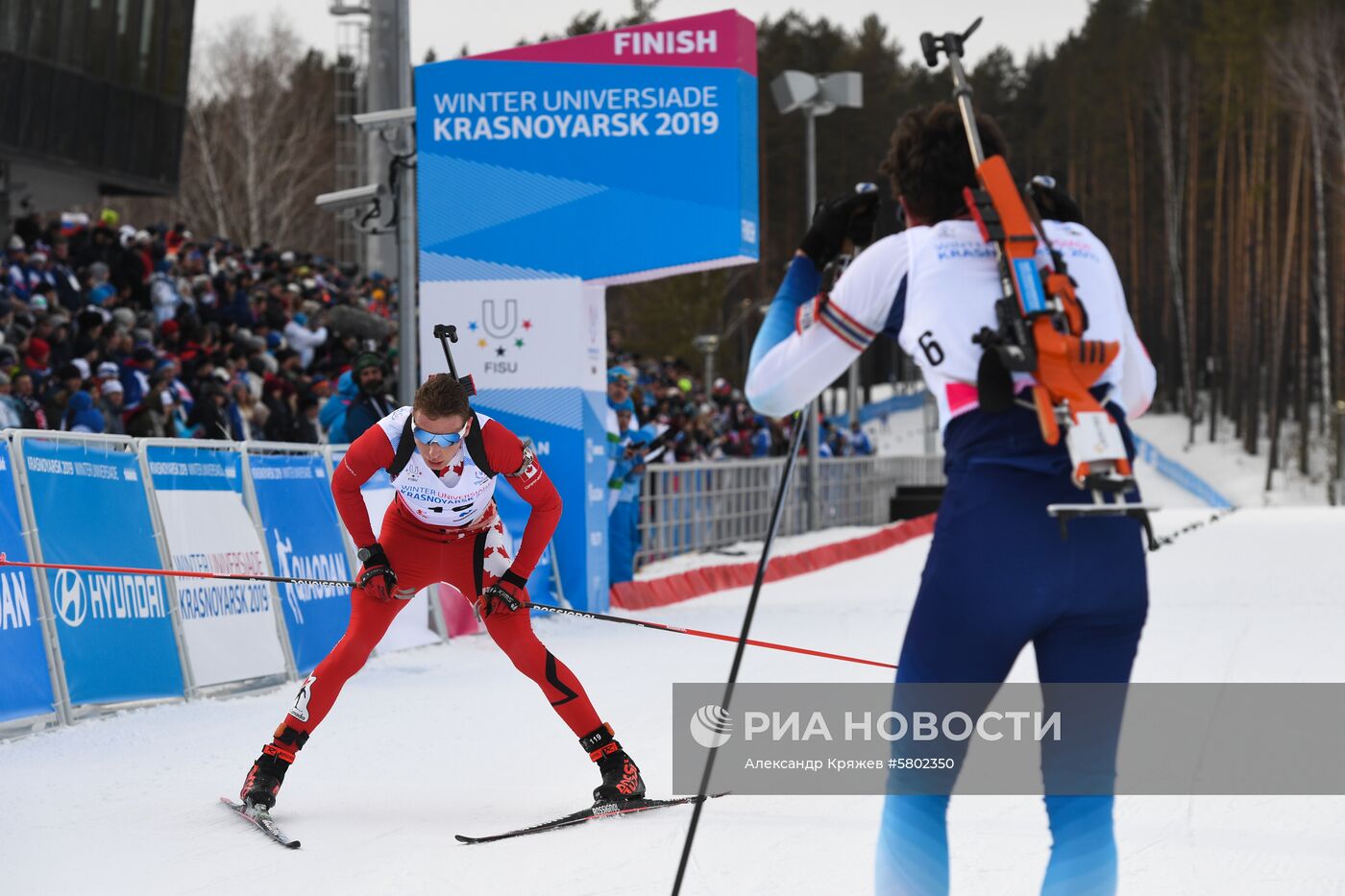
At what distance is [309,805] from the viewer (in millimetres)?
6344

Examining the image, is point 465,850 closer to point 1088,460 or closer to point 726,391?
point 1088,460

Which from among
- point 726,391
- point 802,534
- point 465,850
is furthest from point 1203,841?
point 726,391

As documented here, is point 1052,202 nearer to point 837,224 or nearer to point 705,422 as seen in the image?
point 837,224

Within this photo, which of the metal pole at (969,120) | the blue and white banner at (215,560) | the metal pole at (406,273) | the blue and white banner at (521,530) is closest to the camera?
the metal pole at (969,120)

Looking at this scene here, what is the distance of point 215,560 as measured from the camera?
9.43 metres

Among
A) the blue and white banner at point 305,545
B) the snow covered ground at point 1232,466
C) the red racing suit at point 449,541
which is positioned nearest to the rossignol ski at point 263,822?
the red racing suit at point 449,541

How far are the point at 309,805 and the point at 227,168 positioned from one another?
54.2 metres

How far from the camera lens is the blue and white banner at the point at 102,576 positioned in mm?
8102

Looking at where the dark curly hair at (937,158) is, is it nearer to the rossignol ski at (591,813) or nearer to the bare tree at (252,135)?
the rossignol ski at (591,813)

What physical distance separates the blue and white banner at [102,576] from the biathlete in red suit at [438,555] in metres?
2.43

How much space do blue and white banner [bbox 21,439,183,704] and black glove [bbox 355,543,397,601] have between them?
268 centimetres

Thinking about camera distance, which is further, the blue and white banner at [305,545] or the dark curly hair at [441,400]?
the blue and white banner at [305,545]

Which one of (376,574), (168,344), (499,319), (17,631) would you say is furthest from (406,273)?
(376,574)

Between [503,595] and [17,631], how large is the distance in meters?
2.98
